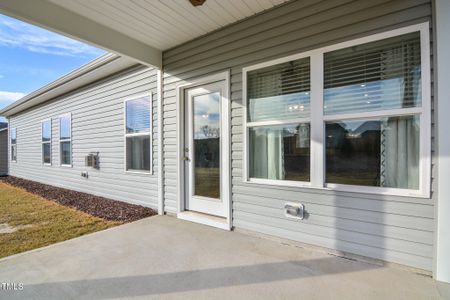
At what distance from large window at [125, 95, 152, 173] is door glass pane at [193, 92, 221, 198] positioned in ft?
4.03

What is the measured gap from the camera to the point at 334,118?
2.41m

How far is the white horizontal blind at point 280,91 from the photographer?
2636mm

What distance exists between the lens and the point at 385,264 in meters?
2.17

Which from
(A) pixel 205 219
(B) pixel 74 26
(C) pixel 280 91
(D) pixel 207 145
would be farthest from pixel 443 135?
(B) pixel 74 26

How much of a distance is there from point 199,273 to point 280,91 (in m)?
2.11

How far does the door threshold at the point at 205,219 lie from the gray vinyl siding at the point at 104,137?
874 mm

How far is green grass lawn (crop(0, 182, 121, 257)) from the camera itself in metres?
2.91

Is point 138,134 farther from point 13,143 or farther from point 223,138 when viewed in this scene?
point 13,143

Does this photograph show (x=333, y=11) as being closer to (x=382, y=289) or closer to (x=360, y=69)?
(x=360, y=69)

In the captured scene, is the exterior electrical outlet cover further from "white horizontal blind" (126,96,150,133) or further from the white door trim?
"white horizontal blind" (126,96,150,133)

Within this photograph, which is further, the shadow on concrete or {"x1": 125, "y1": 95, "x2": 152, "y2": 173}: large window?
{"x1": 125, "y1": 95, "x2": 152, "y2": 173}: large window

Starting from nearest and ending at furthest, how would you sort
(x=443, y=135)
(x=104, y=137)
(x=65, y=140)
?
(x=443, y=135) < (x=104, y=137) < (x=65, y=140)

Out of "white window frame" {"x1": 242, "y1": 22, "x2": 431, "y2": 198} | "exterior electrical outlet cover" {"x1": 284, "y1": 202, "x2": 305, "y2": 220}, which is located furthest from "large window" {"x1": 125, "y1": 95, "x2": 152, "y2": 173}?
"exterior electrical outlet cover" {"x1": 284, "y1": 202, "x2": 305, "y2": 220}

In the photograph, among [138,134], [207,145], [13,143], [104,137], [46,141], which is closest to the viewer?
[207,145]
